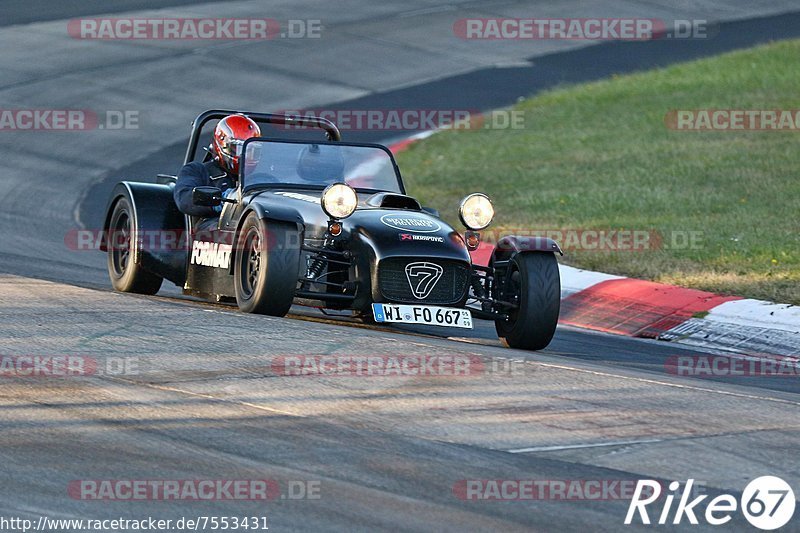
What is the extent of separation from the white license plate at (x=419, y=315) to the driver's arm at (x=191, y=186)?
215cm

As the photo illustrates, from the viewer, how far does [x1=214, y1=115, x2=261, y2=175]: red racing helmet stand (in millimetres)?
10469

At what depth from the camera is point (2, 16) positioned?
27.2 meters

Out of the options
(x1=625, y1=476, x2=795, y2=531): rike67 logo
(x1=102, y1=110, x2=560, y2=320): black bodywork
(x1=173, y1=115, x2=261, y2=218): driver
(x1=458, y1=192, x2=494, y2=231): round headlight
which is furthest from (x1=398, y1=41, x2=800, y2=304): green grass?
(x1=625, y1=476, x2=795, y2=531): rike67 logo

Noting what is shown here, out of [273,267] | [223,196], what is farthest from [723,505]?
[223,196]


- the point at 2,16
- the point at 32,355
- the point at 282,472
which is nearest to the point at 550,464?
the point at 282,472

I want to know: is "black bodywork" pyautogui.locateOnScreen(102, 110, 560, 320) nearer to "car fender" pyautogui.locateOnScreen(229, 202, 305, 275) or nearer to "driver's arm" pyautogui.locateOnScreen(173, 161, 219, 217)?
"car fender" pyautogui.locateOnScreen(229, 202, 305, 275)

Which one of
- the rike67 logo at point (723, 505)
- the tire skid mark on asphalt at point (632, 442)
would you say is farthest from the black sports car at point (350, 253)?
the rike67 logo at point (723, 505)

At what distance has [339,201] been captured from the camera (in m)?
9.02

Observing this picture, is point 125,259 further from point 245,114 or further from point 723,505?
point 723,505

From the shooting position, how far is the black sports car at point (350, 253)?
8844mm

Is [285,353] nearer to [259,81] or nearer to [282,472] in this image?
[282,472]

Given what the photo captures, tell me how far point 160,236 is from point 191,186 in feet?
1.71

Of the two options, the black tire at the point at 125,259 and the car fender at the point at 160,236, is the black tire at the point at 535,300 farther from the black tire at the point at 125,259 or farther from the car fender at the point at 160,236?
the black tire at the point at 125,259

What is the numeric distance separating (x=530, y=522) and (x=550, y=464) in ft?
2.38
